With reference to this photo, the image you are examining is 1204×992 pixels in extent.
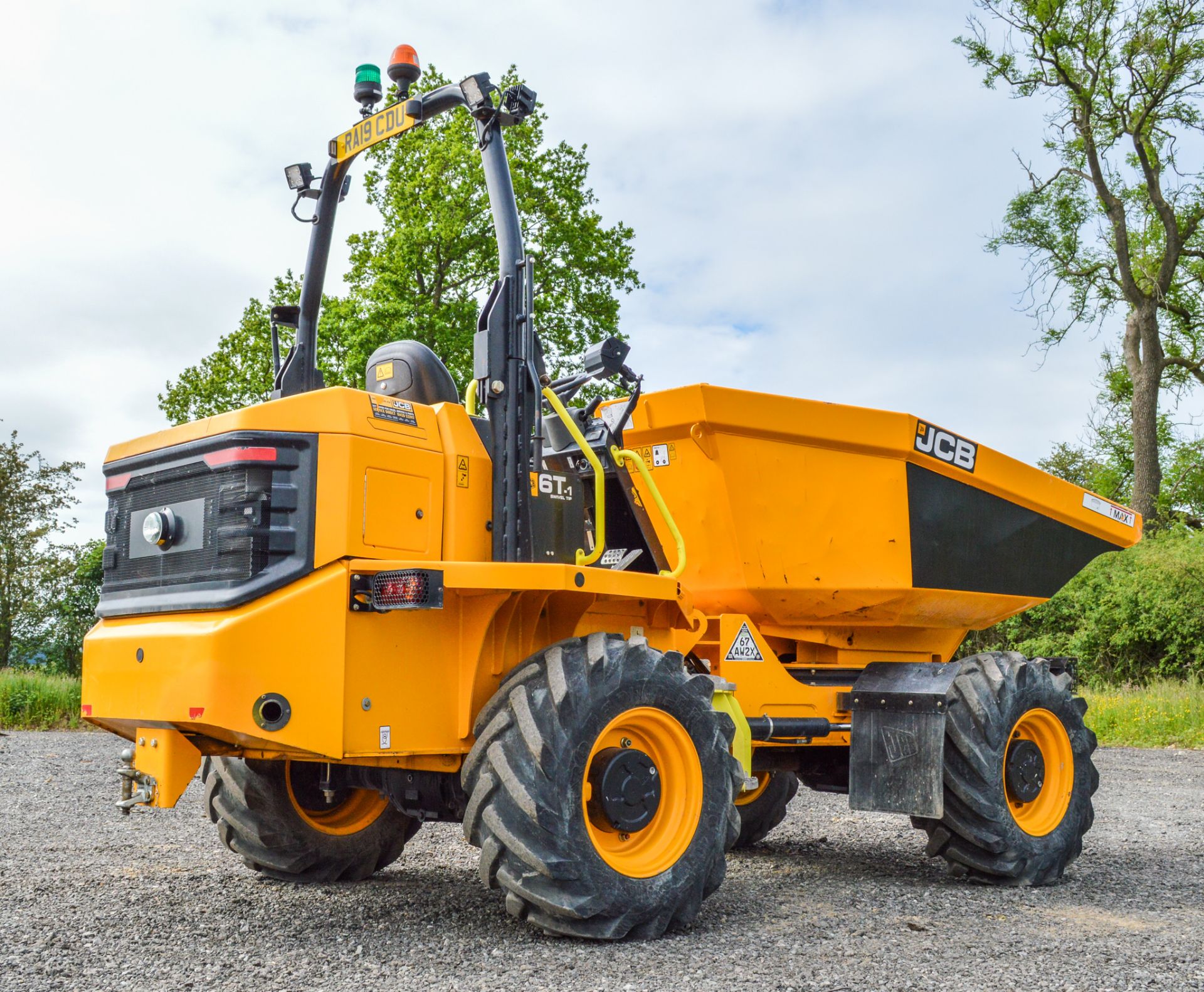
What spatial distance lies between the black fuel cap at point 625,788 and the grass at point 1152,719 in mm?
11669

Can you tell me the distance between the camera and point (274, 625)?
421 cm

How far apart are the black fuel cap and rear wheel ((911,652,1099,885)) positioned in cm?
221

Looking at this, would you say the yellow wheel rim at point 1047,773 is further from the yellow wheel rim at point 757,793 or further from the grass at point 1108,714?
the grass at point 1108,714

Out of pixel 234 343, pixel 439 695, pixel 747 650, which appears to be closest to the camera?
pixel 439 695

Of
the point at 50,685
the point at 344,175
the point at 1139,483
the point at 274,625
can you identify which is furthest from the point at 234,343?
the point at 274,625

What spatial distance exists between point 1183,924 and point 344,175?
515 cm

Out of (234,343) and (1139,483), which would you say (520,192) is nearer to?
(234,343)

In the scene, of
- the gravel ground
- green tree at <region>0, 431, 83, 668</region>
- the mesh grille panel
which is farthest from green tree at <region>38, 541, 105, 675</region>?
the mesh grille panel

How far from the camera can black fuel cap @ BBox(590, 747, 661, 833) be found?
466 cm

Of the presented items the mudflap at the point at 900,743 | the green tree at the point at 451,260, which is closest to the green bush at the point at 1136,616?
the green tree at the point at 451,260

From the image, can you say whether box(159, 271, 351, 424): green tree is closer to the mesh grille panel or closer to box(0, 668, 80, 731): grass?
box(0, 668, 80, 731): grass

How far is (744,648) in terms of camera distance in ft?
20.0

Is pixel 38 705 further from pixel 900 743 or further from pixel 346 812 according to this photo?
pixel 900 743

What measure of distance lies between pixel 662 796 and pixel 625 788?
0.95 ft
